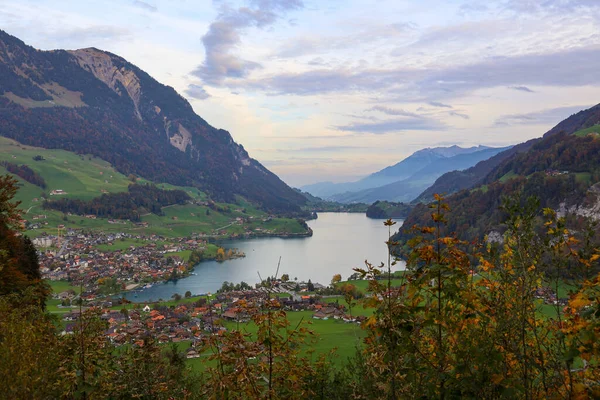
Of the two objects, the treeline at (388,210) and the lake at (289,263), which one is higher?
the treeline at (388,210)

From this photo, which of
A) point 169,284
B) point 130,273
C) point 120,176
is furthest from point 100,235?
point 120,176

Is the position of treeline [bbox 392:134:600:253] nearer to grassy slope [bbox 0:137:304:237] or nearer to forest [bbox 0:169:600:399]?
grassy slope [bbox 0:137:304:237]

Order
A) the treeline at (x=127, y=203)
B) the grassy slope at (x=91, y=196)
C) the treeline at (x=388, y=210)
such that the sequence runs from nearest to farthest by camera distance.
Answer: the grassy slope at (x=91, y=196) < the treeline at (x=127, y=203) < the treeline at (x=388, y=210)

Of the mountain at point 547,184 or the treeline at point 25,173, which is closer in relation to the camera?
the mountain at point 547,184

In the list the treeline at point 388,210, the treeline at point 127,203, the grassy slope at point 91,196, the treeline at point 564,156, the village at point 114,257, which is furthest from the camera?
the treeline at point 388,210

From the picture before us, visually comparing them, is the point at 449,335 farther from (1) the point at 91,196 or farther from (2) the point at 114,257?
(1) the point at 91,196

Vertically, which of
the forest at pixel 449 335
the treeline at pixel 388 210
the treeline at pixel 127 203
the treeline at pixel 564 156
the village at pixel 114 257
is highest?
the treeline at pixel 564 156

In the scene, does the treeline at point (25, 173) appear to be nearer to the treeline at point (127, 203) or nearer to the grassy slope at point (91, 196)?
the grassy slope at point (91, 196)

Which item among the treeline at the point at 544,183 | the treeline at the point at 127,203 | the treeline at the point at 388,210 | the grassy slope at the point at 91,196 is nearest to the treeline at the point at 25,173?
the grassy slope at the point at 91,196
